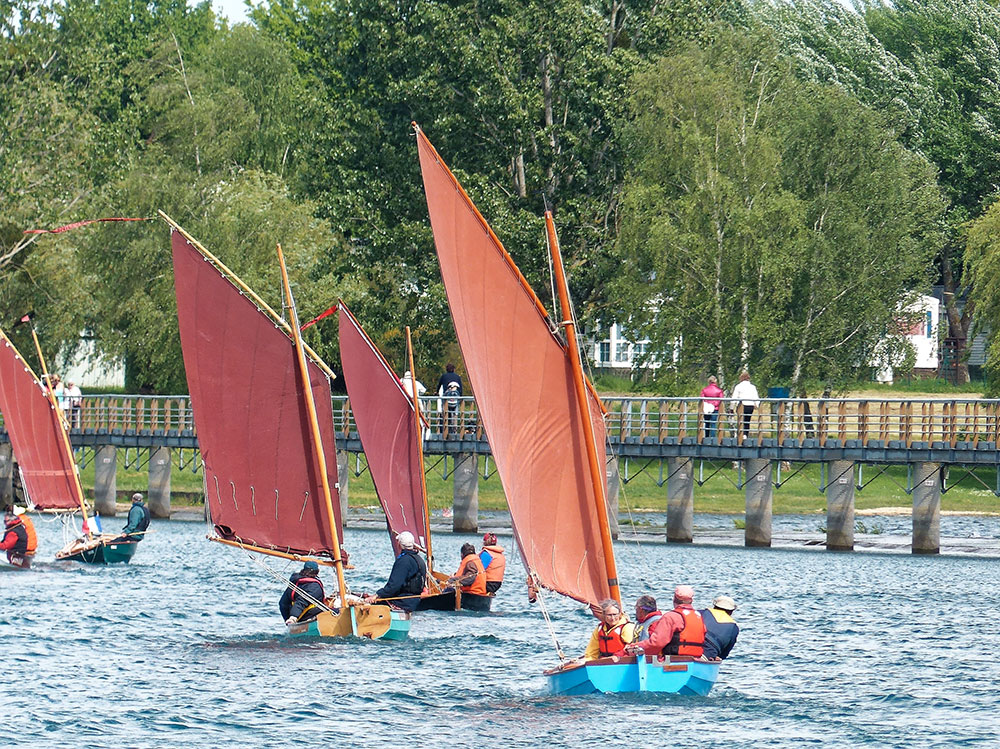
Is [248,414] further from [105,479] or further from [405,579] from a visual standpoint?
[105,479]

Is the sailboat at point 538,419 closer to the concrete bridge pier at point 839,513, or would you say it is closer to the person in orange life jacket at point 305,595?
the person in orange life jacket at point 305,595

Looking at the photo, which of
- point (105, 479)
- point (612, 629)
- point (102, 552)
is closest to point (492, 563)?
point (612, 629)

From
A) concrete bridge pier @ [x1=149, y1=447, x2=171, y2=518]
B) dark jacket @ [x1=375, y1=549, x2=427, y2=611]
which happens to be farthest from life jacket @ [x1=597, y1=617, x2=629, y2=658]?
concrete bridge pier @ [x1=149, y1=447, x2=171, y2=518]

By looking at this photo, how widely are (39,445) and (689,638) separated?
31.0 meters

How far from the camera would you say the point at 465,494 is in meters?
63.6

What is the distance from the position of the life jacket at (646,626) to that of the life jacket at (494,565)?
11.9 meters

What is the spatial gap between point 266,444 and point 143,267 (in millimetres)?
47840

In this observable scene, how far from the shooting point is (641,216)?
7188 cm

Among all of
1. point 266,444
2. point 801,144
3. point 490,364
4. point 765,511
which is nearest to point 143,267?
point 801,144

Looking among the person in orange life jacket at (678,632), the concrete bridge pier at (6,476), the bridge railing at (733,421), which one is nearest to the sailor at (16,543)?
the bridge railing at (733,421)

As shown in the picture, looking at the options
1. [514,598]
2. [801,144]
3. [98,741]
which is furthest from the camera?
[801,144]

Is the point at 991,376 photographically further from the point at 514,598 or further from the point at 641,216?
the point at 514,598

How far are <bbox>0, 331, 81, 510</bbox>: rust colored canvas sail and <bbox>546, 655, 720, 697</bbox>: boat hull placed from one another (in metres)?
28.6

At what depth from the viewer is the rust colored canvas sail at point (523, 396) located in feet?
93.0
